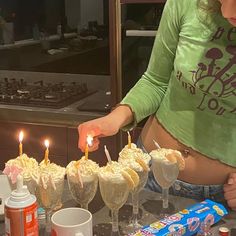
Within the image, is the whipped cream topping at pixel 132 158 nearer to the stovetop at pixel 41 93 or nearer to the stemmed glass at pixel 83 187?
the stemmed glass at pixel 83 187

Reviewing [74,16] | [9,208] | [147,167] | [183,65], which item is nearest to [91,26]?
[74,16]

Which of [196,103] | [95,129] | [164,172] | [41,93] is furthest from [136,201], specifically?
[41,93]

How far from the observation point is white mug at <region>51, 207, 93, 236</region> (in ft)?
3.39

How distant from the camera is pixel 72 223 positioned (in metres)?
1.10

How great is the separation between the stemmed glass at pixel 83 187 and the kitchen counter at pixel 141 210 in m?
0.06

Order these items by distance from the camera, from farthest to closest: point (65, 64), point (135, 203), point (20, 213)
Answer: point (65, 64)
point (135, 203)
point (20, 213)

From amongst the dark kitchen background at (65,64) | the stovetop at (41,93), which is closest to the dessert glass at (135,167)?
the dark kitchen background at (65,64)

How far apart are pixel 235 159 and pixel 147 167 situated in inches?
12.0

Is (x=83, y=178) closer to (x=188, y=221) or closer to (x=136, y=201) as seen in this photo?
(x=136, y=201)

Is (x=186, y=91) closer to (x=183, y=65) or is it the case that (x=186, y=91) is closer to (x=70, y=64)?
(x=183, y=65)

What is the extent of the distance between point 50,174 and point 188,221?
0.36 m

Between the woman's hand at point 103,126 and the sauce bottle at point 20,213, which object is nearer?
the sauce bottle at point 20,213

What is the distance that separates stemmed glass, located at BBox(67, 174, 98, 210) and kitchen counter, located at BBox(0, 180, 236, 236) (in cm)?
6

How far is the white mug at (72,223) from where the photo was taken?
1.03m
